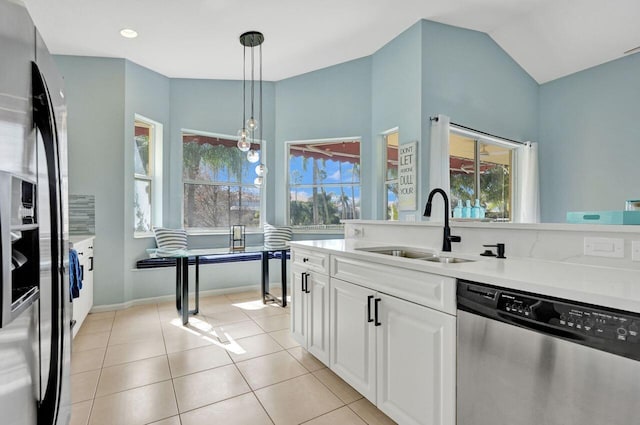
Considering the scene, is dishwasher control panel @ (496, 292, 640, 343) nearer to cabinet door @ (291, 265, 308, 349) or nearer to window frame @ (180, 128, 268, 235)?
cabinet door @ (291, 265, 308, 349)

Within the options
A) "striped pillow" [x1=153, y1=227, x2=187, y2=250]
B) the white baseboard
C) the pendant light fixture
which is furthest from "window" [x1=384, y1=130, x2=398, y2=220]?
"striped pillow" [x1=153, y1=227, x2=187, y2=250]

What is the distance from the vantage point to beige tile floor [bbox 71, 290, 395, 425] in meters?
1.88

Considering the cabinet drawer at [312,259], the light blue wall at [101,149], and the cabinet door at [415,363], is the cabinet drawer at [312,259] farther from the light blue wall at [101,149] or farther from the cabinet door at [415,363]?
the light blue wall at [101,149]

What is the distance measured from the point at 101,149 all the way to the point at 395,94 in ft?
11.8

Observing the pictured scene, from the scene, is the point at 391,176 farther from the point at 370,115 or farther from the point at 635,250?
the point at 635,250

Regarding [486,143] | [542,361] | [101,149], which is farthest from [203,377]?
[486,143]

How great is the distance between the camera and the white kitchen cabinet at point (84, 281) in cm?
283

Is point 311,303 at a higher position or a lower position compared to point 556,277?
lower

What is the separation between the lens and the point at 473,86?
402 cm

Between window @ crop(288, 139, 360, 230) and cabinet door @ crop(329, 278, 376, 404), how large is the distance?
2609mm

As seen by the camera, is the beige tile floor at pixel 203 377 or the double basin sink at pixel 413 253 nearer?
the beige tile floor at pixel 203 377

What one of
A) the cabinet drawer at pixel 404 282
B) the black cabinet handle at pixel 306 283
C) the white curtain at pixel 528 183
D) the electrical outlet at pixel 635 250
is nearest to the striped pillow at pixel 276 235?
the black cabinet handle at pixel 306 283

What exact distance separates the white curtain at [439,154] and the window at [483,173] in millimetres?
386

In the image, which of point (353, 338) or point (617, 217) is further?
point (353, 338)
